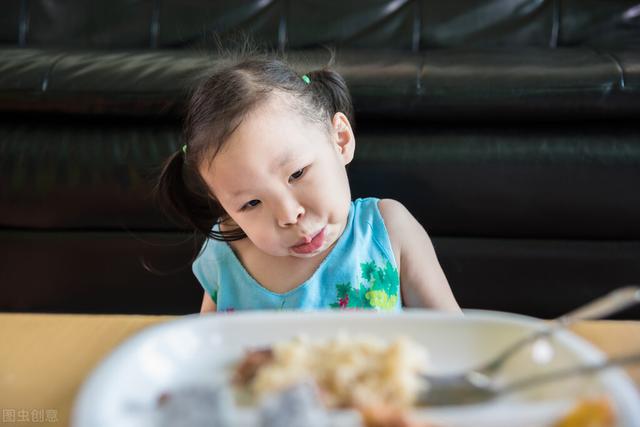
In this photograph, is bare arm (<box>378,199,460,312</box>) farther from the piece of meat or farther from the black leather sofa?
the piece of meat

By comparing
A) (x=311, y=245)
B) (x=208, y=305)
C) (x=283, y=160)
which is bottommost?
(x=208, y=305)

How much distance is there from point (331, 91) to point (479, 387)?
64 cm

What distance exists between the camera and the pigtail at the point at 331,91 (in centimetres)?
100

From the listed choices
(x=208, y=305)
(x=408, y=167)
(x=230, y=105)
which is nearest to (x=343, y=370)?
(x=230, y=105)

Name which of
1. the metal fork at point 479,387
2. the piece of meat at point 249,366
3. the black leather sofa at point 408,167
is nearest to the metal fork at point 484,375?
the metal fork at point 479,387

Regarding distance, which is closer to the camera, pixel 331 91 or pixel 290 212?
pixel 290 212

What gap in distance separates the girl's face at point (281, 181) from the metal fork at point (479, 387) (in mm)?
396

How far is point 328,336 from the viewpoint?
1.68 feet

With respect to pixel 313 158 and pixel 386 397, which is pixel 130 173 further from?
pixel 386 397

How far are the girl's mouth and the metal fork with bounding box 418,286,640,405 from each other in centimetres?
41

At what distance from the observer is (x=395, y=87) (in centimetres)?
123

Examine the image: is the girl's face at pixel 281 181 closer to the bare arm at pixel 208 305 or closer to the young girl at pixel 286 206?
the young girl at pixel 286 206

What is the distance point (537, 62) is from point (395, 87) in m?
0.26

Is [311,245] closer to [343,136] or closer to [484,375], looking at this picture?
[343,136]
